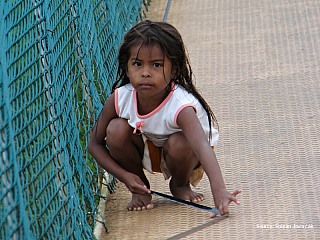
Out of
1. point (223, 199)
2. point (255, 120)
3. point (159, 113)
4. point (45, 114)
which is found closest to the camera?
point (45, 114)

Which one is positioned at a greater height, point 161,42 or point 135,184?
point 161,42

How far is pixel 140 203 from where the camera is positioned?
105 inches

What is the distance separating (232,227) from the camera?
2.36m

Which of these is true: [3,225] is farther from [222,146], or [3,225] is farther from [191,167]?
[222,146]

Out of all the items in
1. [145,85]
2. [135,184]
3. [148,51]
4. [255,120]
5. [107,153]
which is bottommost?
[255,120]

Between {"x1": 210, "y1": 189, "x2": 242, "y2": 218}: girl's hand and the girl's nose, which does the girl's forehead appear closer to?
the girl's nose

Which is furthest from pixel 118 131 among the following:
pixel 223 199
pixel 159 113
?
pixel 223 199

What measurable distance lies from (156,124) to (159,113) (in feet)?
0.18

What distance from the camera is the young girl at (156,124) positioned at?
241 cm

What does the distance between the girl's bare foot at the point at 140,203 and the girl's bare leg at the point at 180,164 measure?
0.42 feet

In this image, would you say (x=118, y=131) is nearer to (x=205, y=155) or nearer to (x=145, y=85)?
(x=145, y=85)

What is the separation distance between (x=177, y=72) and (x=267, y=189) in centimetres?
73

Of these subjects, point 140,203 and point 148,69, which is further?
point 140,203

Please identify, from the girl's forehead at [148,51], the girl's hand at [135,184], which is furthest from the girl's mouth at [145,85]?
the girl's hand at [135,184]
